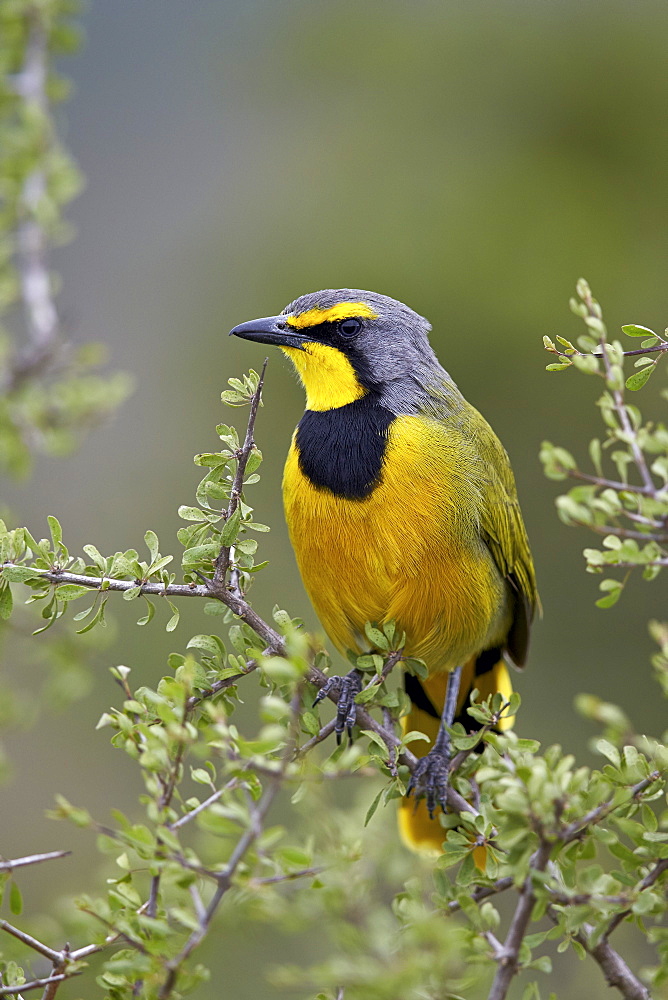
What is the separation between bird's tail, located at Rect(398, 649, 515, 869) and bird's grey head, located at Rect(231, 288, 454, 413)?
1.19 metres

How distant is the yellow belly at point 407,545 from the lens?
11.0 ft

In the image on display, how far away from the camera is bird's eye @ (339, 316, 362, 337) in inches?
150

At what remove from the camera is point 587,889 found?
2.02m

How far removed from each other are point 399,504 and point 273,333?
86 cm

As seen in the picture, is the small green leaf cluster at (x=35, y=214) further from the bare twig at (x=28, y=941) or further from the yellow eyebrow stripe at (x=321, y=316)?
the bare twig at (x=28, y=941)

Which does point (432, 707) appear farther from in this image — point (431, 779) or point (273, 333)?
point (273, 333)

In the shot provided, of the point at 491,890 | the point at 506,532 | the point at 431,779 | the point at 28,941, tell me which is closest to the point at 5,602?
the point at 28,941

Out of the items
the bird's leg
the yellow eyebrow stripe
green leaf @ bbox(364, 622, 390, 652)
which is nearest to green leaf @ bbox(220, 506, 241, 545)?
green leaf @ bbox(364, 622, 390, 652)

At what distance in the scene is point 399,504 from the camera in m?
3.37

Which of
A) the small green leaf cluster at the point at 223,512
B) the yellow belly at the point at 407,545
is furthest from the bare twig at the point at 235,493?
the yellow belly at the point at 407,545

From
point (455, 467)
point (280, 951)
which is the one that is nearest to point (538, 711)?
point (280, 951)

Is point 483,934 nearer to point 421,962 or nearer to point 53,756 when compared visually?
point 421,962

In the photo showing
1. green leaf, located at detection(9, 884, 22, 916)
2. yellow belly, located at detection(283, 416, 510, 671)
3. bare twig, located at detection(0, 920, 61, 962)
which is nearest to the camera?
bare twig, located at detection(0, 920, 61, 962)

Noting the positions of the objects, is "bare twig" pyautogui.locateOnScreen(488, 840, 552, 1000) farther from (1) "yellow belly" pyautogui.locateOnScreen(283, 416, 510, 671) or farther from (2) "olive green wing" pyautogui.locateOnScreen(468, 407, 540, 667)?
(2) "olive green wing" pyautogui.locateOnScreen(468, 407, 540, 667)
